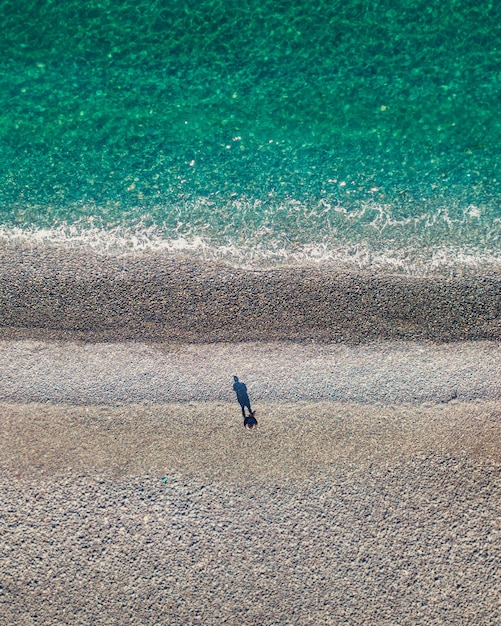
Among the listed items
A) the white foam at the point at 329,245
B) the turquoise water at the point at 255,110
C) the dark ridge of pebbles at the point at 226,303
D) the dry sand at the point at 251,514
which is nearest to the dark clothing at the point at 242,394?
the dry sand at the point at 251,514

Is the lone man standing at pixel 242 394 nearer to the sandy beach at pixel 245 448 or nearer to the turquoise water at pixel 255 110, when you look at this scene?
the sandy beach at pixel 245 448

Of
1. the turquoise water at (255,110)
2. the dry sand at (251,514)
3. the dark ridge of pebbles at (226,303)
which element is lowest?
the dry sand at (251,514)

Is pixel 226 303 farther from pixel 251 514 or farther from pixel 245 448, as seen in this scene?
pixel 251 514

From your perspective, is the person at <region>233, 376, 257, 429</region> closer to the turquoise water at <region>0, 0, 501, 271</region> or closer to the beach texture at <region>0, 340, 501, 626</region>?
the beach texture at <region>0, 340, 501, 626</region>

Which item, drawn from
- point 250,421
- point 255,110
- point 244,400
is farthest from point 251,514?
point 255,110

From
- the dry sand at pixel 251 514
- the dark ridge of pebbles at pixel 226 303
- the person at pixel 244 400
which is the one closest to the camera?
the dry sand at pixel 251 514

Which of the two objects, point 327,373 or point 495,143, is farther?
point 495,143

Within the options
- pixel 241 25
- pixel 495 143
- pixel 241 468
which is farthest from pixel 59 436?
pixel 495 143

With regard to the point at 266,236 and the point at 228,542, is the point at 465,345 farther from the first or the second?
the point at 228,542
